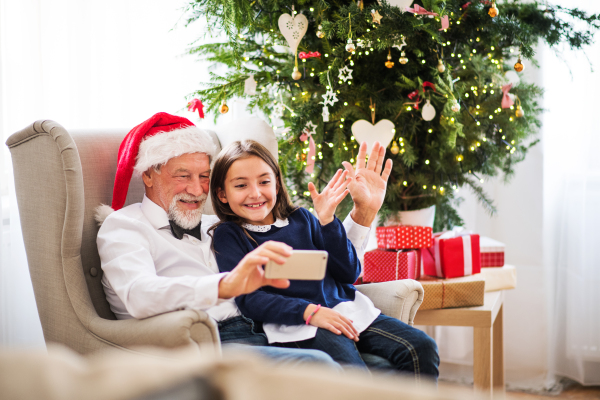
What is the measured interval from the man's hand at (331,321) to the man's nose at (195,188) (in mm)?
459

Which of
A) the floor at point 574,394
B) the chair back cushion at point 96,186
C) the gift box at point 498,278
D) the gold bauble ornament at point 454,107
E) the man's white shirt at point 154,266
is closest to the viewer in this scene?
the man's white shirt at point 154,266

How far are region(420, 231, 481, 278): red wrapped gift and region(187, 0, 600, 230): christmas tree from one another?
210 mm

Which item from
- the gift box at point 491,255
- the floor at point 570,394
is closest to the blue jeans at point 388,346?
the gift box at point 491,255

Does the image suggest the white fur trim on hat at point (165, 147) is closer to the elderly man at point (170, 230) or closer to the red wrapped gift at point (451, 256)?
the elderly man at point (170, 230)

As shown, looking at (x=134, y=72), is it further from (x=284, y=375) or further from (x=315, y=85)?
(x=284, y=375)

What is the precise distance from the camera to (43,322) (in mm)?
1341

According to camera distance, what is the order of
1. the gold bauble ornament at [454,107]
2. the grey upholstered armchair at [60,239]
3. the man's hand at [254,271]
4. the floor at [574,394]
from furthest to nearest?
1. the floor at [574,394]
2. the gold bauble ornament at [454,107]
3. the grey upholstered armchair at [60,239]
4. the man's hand at [254,271]

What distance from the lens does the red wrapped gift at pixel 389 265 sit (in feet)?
6.45

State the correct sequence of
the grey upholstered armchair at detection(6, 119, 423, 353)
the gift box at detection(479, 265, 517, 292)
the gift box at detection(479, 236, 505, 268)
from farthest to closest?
the gift box at detection(479, 236, 505, 268) → the gift box at detection(479, 265, 517, 292) → the grey upholstered armchair at detection(6, 119, 423, 353)

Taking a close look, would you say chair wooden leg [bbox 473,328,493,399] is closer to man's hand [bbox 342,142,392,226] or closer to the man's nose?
man's hand [bbox 342,142,392,226]

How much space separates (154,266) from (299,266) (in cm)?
44


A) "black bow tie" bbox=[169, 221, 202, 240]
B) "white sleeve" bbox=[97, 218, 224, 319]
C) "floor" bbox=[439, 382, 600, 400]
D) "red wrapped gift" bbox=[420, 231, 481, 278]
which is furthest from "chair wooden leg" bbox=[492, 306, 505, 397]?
"white sleeve" bbox=[97, 218, 224, 319]

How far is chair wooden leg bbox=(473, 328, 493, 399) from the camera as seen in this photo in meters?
1.81

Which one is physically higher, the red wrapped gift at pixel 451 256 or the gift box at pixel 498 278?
the red wrapped gift at pixel 451 256
